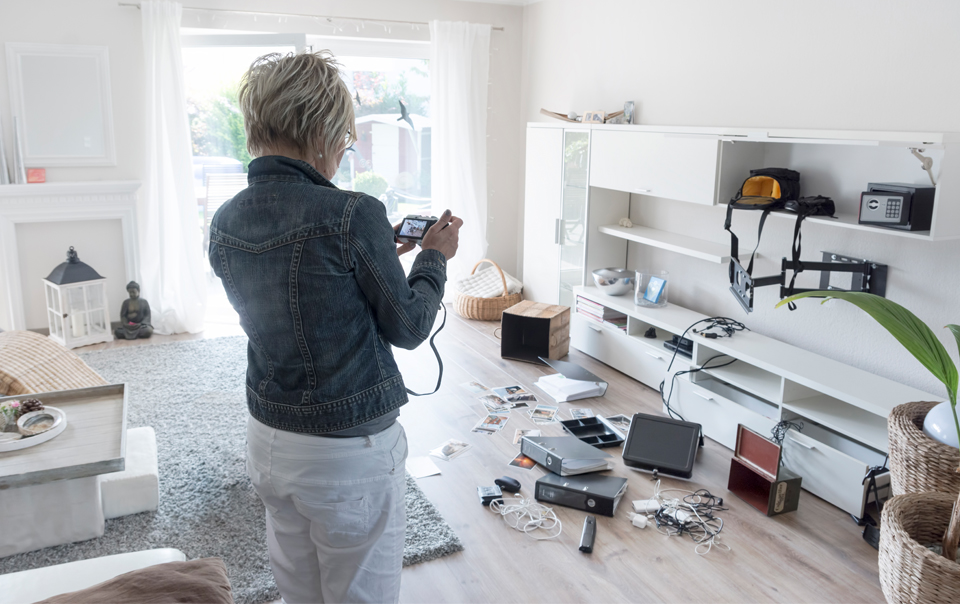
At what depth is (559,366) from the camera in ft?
12.7

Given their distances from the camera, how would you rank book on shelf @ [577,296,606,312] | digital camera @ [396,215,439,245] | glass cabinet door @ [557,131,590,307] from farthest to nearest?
glass cabinet door @ [557,131,590,307] < book on shelf @ [577,296,606,312] < digital camera @ [396,215,439,245]

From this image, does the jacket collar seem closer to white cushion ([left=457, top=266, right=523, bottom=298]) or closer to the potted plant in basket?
the potted plant in basket

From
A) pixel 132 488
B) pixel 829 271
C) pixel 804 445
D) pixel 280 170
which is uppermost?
pixel 280 170

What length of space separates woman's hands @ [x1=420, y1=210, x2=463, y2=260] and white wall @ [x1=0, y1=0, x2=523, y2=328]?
3.84m

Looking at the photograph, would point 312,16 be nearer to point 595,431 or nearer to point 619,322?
point 619,322

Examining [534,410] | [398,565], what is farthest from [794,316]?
[398,565]

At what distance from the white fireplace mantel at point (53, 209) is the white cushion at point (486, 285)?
223 centimetres


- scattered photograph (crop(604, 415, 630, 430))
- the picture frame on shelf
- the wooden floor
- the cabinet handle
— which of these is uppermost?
the picture frame on shelf

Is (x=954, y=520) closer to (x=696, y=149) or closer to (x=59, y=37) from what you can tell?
(x=696, y=149)

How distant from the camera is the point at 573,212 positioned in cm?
427

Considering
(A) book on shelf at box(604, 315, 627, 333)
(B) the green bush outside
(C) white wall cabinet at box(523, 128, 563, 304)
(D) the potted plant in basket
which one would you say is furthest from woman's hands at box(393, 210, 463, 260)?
(B) the green bush outside

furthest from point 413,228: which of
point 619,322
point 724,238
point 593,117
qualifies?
point 593,117

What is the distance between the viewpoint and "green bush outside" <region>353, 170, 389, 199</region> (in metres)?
5.36

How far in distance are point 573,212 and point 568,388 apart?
1.17 meters
